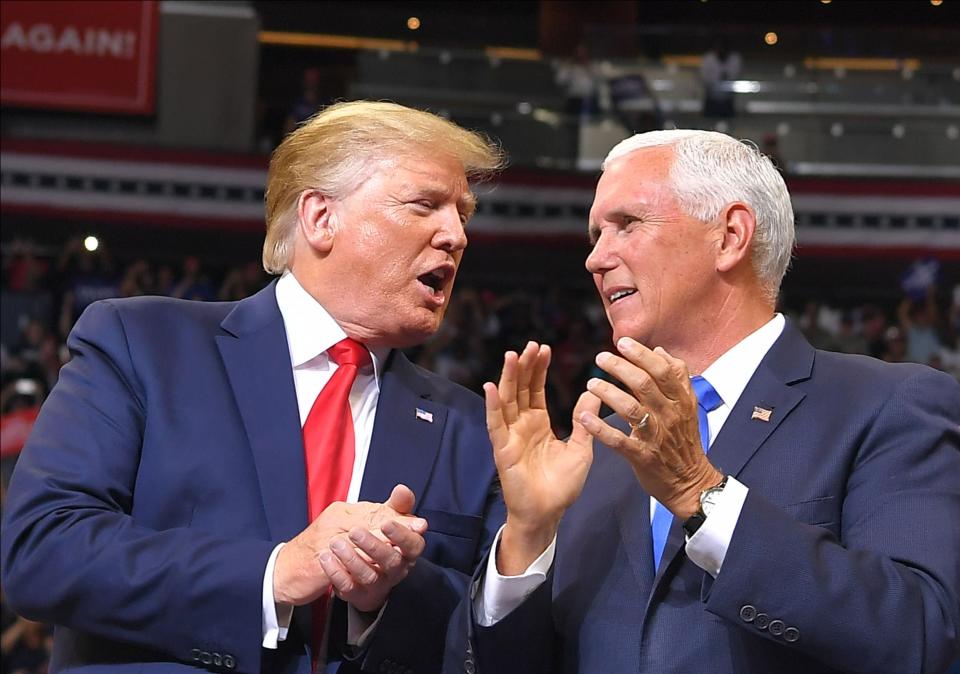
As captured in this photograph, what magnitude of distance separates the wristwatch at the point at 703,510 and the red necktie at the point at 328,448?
23.3 inches

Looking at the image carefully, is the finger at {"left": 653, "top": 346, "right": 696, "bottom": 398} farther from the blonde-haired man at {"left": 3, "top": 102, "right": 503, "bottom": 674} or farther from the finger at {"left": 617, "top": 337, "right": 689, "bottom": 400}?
the blonde-haired man at {"left": 3, "top": 102, "right": 503, "bottom": 674}

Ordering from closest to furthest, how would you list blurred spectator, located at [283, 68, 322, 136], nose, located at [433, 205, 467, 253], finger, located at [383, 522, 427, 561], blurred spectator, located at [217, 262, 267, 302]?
finger, located at [383, 522, 427, 561] < nose, located at [433, 205, 467, 253] < blurred spectator, located at [217, 262, 267, 302] < blurred spectator, located at [283, 68, 322, 136]

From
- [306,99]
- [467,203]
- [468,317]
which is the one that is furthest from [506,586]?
[306,99]

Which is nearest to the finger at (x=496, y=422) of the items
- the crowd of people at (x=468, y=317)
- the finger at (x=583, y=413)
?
the finger at (x=583, y=413)

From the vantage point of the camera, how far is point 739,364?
208 centimetres

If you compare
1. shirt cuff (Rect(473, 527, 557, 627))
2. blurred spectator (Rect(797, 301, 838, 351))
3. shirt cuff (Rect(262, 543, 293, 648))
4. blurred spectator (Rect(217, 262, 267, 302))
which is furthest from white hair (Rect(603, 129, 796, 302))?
blurred spectator (Rect(217, 262, 267, 302))

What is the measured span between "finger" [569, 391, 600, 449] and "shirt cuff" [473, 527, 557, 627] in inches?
5.6

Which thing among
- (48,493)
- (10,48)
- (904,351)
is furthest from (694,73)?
(48,493)

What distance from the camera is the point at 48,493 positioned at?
193cm

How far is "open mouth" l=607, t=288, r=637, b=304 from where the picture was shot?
2.15 metres

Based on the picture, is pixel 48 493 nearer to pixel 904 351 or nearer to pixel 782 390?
pixel 782 390

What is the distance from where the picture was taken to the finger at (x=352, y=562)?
5.90 ft

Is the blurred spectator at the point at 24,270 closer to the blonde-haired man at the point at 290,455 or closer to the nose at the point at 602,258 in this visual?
the blonde-haired man at the point at 290,455

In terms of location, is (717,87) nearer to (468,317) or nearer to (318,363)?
(468,317)
